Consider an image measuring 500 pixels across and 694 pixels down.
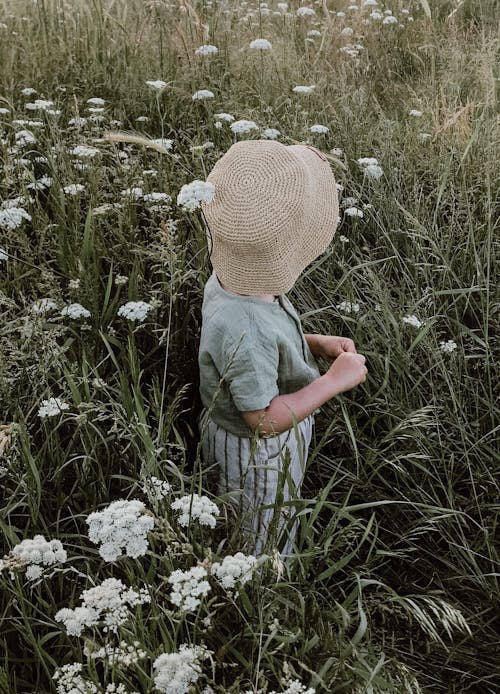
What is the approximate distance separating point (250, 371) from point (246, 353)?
0.05 metres

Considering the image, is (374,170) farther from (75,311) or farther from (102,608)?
(102,608)

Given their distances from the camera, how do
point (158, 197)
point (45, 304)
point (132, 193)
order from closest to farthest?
1. point (45, 304)
2. point (158, 197)
3. point (132, 193)

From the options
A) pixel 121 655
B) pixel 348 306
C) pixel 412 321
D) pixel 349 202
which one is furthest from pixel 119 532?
pixel 349 202

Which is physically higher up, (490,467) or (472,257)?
(472,257)

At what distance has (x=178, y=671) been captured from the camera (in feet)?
3.52

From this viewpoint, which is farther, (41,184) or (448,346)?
(41,184)

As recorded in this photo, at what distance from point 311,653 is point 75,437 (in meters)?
0.85

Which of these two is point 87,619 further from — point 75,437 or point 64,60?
point 64,60

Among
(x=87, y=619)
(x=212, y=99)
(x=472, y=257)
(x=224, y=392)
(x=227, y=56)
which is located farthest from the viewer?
(x=227, y=56)

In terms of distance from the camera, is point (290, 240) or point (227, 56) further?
point (227, 56)

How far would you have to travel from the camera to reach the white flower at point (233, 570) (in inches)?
46.1

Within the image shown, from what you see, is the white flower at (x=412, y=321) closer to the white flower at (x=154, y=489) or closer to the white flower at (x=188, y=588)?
the white flower at (x=154, y=489)

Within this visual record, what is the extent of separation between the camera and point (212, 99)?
11.8ft

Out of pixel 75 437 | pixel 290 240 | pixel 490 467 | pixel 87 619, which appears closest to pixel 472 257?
pixel 490 467
